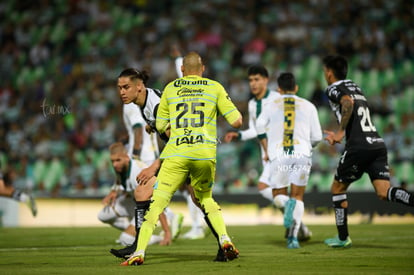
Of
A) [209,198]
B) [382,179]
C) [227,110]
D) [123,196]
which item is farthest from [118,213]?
[382,179]

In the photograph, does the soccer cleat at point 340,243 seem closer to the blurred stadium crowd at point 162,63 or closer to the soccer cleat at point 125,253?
the soccer cleat at point 125,253

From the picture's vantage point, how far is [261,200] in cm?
1722

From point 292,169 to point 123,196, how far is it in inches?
110

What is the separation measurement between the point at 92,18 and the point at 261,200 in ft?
41.9

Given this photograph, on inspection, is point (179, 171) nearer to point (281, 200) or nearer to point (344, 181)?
point (344, 181)

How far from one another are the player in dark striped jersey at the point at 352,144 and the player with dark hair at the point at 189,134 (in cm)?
191

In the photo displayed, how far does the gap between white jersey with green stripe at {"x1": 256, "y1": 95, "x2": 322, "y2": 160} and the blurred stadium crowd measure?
23.4 ft

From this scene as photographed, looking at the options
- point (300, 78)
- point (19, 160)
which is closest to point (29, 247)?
point (19, 160)

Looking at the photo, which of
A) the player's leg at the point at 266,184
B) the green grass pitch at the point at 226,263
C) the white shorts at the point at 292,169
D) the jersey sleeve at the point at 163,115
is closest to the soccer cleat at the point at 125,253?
the green grass pitch at the point at 226,263

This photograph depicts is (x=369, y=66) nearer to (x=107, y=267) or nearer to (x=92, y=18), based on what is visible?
(x=92, y=18)

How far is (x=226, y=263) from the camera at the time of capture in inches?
299

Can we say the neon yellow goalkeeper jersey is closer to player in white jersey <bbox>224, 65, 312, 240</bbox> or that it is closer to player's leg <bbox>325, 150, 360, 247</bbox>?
player's leg <bbox>325, 150, 360, 247</bbox>

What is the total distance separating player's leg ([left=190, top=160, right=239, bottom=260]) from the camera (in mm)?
7520

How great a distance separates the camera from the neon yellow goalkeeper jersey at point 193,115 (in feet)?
24.5
